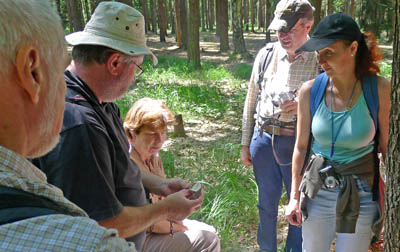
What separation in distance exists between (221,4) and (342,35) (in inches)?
624

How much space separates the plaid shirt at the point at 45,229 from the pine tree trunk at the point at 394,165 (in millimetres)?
1531

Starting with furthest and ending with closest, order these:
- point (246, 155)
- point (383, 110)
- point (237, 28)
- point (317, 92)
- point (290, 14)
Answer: point (237, 28) < point (246, 155) < point (290, 14) < point (317, 92) < point (383, 110)

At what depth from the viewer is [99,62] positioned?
178 centimetres

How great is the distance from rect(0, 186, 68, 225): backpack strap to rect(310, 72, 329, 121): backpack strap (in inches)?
76.7

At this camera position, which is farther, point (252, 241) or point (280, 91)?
point (252, 241)

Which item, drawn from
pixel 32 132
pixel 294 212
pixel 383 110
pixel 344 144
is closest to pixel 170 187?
pixel 294 212

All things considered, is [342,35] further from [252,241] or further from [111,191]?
[252,241]

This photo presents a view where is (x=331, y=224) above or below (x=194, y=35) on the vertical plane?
Result: below

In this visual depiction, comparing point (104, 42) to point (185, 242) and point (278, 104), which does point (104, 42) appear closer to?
point (185, 242)

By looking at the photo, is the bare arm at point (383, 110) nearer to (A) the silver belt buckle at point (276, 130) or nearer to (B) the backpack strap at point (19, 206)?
(A) the silver belt buckle at point (276, 130)

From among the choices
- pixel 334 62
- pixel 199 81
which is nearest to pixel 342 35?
pixel 334 62

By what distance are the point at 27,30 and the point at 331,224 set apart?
6.85 ft

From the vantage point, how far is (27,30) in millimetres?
801

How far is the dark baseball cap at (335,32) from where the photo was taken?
228 centimetres
